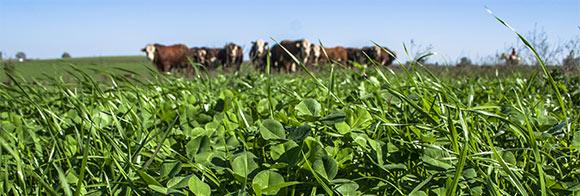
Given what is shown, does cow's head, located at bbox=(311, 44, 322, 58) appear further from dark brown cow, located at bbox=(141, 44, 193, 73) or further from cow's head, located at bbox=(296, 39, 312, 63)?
dark brown cow, located at bbox=(141, 44, 193, 73)

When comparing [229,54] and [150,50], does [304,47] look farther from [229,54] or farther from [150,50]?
[150,50]

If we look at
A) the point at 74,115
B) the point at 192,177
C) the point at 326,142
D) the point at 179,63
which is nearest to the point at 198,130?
the point at 326,142

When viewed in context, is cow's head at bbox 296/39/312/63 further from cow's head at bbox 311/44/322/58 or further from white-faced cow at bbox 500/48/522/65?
white-faced cow at bbox 500/48/522/65

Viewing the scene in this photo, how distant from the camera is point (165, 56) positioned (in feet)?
104

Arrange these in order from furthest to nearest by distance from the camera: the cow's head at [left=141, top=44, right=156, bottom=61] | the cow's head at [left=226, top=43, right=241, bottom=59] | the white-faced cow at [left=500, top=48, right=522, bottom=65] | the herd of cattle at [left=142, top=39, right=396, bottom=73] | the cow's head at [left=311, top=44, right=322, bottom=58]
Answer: the cow's head at [left=311, top=44, right=322, bottom=58] < the cow's head at [left=226, top=43, right=241, bottom=59] < the cow's head at [left=141, top=44, right=156, bottom=61] < the herd of cattle at [left=142, top=39, right=396, bottom=73] < the white-faced cow at [left=500, top=48, right=522, bottom=65]

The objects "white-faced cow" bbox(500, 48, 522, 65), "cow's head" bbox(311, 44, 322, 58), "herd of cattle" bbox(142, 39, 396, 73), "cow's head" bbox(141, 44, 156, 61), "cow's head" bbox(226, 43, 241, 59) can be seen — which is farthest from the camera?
"cow's head" bbox(311, 44, 322, 58)

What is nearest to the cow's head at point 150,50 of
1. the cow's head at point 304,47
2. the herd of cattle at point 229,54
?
the herd of cattle at point 229,54

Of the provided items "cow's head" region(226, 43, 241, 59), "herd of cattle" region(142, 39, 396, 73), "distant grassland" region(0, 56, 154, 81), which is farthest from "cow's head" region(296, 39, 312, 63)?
"distant grassland" region(0, 56, 154, 81)

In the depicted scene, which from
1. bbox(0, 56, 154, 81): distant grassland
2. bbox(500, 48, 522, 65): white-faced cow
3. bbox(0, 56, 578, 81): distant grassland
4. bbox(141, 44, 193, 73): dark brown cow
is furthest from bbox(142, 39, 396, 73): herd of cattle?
bbox(500, 48, 522, 65): white-faced cow

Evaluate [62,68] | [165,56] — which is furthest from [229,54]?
[62,68]

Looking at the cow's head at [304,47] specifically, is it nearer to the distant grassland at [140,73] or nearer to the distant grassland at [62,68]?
the distant grassland at [62,68]

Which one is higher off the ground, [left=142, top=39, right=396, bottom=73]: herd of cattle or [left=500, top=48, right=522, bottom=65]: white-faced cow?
[left=500, top=48, right=522, bottom=65]: white-faced cow

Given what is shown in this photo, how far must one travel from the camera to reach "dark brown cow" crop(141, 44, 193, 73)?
103ft

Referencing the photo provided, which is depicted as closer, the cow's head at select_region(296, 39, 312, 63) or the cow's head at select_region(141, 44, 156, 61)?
the cow's head at select_region(141, 44, 156, 61)
